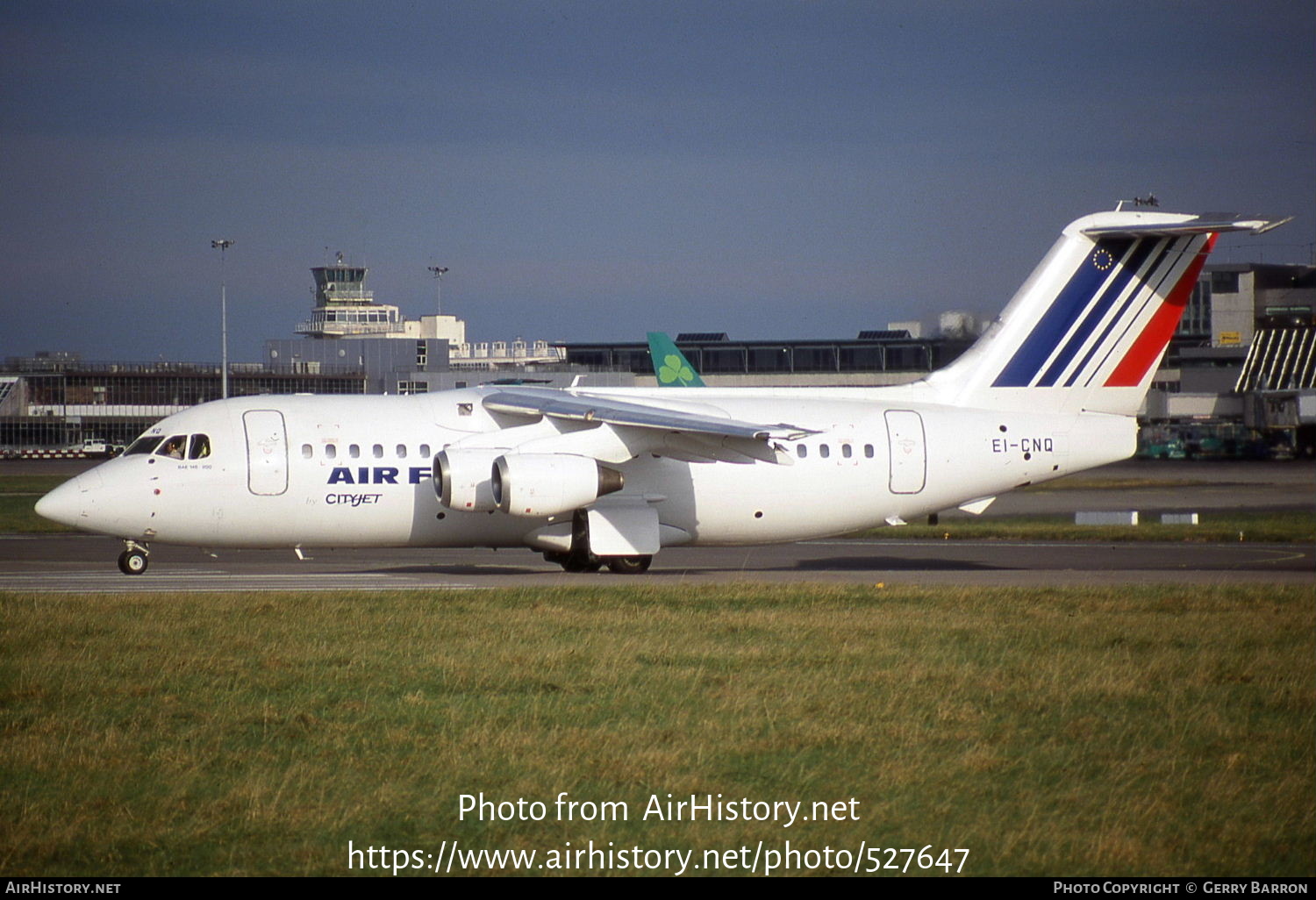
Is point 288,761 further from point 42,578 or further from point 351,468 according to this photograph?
Answer: point 42,578

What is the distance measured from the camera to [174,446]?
22.7 metres

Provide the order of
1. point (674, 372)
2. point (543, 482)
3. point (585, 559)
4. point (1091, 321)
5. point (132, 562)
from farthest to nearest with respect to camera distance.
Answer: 1. point (674, 372)
2. point (1091, 321)
3. point (132, 562)
4. point (585, 559)
5. point (543, 482)

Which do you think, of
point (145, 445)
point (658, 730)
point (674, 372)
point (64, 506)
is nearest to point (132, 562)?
point (64, 506)

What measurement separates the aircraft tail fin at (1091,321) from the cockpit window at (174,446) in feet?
44.8

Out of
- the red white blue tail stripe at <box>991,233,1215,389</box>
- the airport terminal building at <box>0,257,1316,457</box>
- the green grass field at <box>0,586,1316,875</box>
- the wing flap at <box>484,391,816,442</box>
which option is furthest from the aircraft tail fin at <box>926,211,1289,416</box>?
the airport terminal building at <box>0,257,1316,457</box>

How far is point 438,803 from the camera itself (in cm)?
880

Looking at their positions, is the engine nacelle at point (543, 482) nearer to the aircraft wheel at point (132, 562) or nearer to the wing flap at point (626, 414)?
the wing flap at point (626, 414)

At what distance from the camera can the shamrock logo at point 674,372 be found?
164ft

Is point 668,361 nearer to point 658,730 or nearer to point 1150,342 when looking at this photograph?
point 1150,342

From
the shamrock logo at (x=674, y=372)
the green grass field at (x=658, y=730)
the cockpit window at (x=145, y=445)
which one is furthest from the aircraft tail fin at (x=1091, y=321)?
the shamrock logo at (x=674, y=372)

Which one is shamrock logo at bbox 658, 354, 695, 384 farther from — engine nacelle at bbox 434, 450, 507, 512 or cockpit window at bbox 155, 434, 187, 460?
cockpit window at bbox 155, 434, 187, 460

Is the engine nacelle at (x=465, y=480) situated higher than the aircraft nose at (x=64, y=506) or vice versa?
the engine nacelle at (x=465, y=480)

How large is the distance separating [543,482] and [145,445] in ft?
22.6
